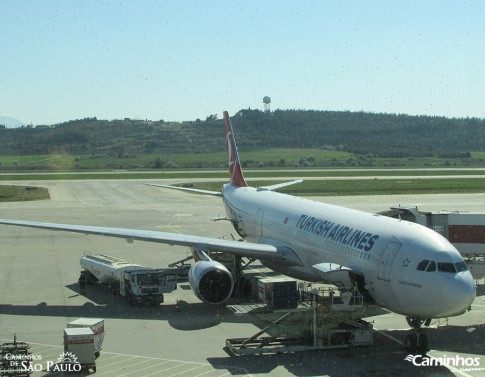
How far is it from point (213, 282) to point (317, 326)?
5.74 m

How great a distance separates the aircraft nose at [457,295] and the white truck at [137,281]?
12593 millimetres

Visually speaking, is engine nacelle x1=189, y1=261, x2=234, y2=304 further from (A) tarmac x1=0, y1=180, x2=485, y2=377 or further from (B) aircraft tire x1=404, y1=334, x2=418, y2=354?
(B) aircraft tire x1=404, y1=334, x2=418, y2=354

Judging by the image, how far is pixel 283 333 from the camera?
22000 millimetres

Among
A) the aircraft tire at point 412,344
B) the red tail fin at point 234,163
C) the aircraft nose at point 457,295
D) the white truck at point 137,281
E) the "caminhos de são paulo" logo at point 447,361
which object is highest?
the red tail fin at point 234,163

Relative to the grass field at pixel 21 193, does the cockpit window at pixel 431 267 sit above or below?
above

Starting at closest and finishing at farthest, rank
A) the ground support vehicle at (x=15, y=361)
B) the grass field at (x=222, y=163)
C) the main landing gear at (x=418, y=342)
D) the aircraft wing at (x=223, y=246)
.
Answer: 1. the ground support vehicle at (x=15, y=361)
2. the main landing gear at (x=418, y=342)
3. the aircraft wing at (x=223, y=246)
4. the grass field at (x=222, y=163)

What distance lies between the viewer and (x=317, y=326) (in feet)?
69.8

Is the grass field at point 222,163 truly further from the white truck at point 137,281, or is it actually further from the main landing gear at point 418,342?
the main landing gear at point 418,342

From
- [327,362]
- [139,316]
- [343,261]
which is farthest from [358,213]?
[139,316]

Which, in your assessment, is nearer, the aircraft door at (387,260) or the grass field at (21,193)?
the aircraft door at (387,260)

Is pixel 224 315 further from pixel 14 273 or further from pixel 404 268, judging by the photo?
pixel 14 273

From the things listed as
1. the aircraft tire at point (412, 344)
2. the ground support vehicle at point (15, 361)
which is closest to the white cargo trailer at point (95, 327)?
the ground support vehicle at point (15, 361)

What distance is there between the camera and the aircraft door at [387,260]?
20734 mm

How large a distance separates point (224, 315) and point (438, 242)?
9.36 meters
